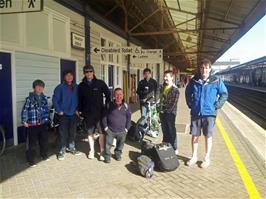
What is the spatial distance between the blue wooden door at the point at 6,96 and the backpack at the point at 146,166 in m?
3.02

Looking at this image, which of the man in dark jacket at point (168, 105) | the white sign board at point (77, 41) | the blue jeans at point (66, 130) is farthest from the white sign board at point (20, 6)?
the white sign board at point (77, 41)

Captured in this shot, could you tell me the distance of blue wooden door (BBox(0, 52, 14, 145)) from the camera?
6.62 meters

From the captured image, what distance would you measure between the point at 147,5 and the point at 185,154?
881 centimetres

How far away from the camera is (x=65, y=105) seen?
20.3 feet

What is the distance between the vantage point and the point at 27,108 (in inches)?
227

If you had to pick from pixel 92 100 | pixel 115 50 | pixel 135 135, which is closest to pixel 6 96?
pixel 92 100

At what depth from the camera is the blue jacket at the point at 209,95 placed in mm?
5637

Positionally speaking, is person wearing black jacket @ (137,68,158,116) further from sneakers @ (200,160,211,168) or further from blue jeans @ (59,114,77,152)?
sneakers @ (200,160,211,168)

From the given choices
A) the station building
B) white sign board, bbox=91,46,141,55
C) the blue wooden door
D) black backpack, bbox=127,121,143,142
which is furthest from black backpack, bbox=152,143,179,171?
white sign board, bbox=91,46,141,55

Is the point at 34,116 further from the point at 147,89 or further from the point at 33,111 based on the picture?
the point at 147,89

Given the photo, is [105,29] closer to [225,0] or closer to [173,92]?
[225,0]

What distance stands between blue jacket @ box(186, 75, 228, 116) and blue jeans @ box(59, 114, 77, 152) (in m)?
2.24

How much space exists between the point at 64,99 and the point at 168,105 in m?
1.87

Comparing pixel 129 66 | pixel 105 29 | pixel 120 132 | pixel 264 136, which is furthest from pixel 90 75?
pixel 129 66
